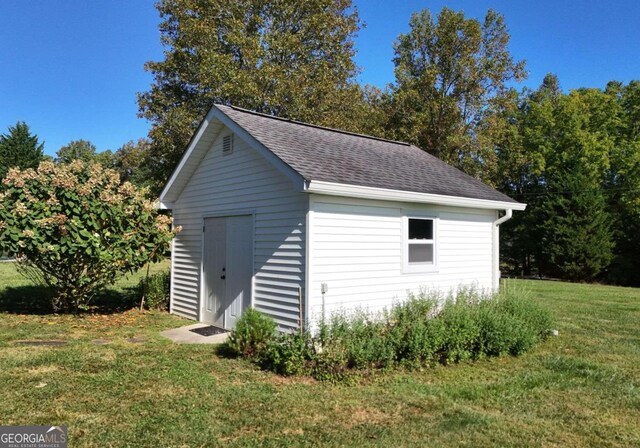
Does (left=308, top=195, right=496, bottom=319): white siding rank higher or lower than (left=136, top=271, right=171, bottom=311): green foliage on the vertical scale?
higher

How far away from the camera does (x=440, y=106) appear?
2455 cm

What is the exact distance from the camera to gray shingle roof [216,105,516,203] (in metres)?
7.45

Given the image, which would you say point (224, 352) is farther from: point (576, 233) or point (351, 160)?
point (576, 233)

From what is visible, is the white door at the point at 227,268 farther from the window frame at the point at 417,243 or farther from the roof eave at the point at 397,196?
the window frame at the point at 417,243

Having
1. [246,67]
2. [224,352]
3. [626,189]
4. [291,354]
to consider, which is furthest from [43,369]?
[626,189]

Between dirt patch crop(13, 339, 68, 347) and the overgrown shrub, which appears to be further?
dirt patch crop(13, 339, 68, 347)

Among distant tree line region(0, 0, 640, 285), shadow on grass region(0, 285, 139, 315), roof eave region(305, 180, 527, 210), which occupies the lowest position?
shadow on grass region(0, 285, 139, 315)

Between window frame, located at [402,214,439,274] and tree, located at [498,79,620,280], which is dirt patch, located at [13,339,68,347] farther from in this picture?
tree, located at [498,79,620,280]

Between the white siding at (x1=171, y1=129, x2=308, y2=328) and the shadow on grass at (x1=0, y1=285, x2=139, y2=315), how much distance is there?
1.89m

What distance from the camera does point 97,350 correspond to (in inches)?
270

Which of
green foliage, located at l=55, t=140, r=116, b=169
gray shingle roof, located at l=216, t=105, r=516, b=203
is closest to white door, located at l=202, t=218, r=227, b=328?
gray shingle roof, located at l=216, t=105, r=516, b=203

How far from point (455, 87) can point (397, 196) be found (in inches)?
782

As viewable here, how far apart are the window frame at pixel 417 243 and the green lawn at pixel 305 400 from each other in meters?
2.32

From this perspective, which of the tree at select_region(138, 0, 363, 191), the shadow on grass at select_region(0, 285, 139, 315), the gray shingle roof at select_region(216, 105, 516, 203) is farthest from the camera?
the tree at select_region(138, 0, 363, 191)
